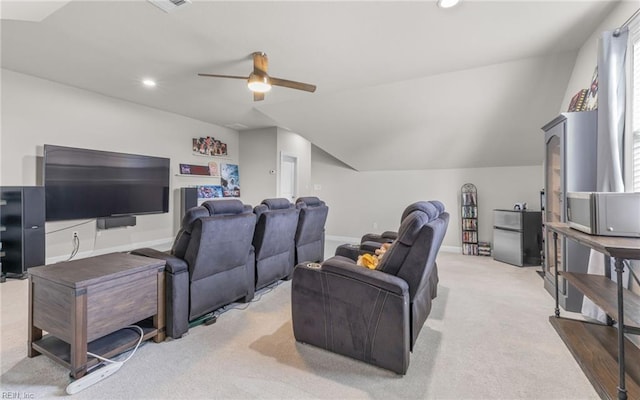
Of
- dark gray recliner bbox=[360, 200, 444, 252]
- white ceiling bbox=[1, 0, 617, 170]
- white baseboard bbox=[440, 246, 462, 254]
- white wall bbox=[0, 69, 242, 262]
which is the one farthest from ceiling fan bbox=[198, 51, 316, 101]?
white baseboard bbox=[440, 246, 462, 254]

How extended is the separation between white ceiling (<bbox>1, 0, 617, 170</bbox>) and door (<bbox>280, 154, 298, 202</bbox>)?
1.53m

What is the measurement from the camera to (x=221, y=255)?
239 cm

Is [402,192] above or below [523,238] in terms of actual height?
above

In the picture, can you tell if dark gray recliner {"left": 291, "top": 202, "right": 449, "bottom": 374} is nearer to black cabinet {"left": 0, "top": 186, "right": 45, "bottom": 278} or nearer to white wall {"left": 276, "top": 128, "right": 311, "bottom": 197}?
black cabinet {"left": 0, "top": 186, "right": 45, "bottom": 278}

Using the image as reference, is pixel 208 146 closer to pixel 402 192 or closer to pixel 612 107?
pixel 402 192

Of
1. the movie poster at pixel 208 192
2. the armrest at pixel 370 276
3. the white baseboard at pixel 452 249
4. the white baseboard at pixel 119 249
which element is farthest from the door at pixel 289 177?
the armrest at pixel 370 276

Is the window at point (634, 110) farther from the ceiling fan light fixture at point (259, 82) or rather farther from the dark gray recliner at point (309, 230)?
the ceiling fan light fixture at point (259, 82)

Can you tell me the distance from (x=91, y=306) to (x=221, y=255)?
89cm

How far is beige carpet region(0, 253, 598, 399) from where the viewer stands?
1.61 metres

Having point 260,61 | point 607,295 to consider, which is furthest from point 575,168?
point 260,61

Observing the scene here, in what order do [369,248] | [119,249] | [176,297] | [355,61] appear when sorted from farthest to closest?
[119,249] → [355,61] → [369,248] → [176,297]

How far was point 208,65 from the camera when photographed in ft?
11.5

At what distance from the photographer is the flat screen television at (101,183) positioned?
3.97m

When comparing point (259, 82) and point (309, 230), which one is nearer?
point (259, 82)
